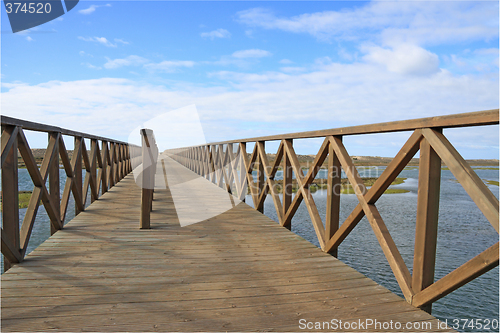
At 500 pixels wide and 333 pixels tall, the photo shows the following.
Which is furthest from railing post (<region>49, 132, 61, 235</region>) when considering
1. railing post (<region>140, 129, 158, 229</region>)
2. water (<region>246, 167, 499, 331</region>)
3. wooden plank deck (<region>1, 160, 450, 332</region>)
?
water (<region>246, 167, 499, 331</region>)

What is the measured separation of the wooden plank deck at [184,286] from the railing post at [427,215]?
0.76 ft

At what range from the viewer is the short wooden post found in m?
2.77

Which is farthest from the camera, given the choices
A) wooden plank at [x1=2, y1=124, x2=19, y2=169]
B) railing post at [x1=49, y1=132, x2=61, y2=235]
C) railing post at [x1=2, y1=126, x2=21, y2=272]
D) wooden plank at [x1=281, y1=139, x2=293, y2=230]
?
wooden plank at [x1=281, y1=139, x2=293, y2=230]

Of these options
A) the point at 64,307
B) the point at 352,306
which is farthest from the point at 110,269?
the point at 352,306

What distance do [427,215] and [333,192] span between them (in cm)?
103

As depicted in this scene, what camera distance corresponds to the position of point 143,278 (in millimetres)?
2295

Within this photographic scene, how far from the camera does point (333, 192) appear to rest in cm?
281

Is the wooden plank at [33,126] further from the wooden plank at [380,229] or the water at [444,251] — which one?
the water at [444,251]

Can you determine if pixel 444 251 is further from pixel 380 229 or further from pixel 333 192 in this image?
pixel 380 229

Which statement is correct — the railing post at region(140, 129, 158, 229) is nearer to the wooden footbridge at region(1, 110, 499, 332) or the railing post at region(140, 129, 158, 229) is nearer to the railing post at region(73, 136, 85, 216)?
the wooden footbridge at region(1, 110, 499, 332)

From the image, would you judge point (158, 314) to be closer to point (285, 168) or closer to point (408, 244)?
point (285, 168)

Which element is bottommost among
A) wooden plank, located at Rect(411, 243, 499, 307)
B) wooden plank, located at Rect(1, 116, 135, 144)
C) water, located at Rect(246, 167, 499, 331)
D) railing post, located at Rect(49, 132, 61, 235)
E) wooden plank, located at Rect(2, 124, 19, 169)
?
water, located at Rect(246, 167, 499, 331)

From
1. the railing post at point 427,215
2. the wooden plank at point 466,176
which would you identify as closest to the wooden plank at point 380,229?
the railing post at point 427,215

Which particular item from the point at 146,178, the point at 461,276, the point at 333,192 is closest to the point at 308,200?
the point at 333,192
